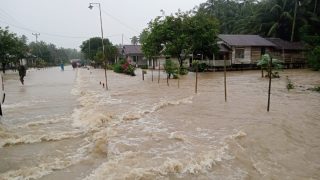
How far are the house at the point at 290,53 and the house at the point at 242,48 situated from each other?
150 cm

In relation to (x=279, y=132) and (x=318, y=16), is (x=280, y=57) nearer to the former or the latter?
(x=318, y=16)

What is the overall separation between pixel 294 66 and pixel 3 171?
39.6 m

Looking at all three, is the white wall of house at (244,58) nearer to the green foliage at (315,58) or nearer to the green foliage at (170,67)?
the green foliage at (315,58)

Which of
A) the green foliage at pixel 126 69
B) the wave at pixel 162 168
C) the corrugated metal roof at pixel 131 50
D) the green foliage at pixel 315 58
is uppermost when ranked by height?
the corrugated metal roof at pixel 131 50

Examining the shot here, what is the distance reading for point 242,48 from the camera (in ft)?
128

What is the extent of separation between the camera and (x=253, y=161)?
21.4 ft

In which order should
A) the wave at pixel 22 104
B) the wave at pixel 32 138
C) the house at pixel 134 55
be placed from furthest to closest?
the house at pixel 134 55 → the wave at pixel 22 104 → the wave at pixel 32 138

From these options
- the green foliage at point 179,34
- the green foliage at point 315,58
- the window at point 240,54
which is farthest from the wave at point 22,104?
the window at point 240,54

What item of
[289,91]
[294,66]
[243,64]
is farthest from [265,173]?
[294,66]

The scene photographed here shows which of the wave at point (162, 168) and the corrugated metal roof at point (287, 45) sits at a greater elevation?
the corrugated metal roof at point (287, 45)

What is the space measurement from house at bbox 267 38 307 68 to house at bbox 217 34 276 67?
4.92 feet

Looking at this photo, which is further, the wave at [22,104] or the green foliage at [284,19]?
the green foliage at [284,19]

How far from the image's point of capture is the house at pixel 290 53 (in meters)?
40.8

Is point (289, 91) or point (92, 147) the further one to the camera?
point (289, 91)
